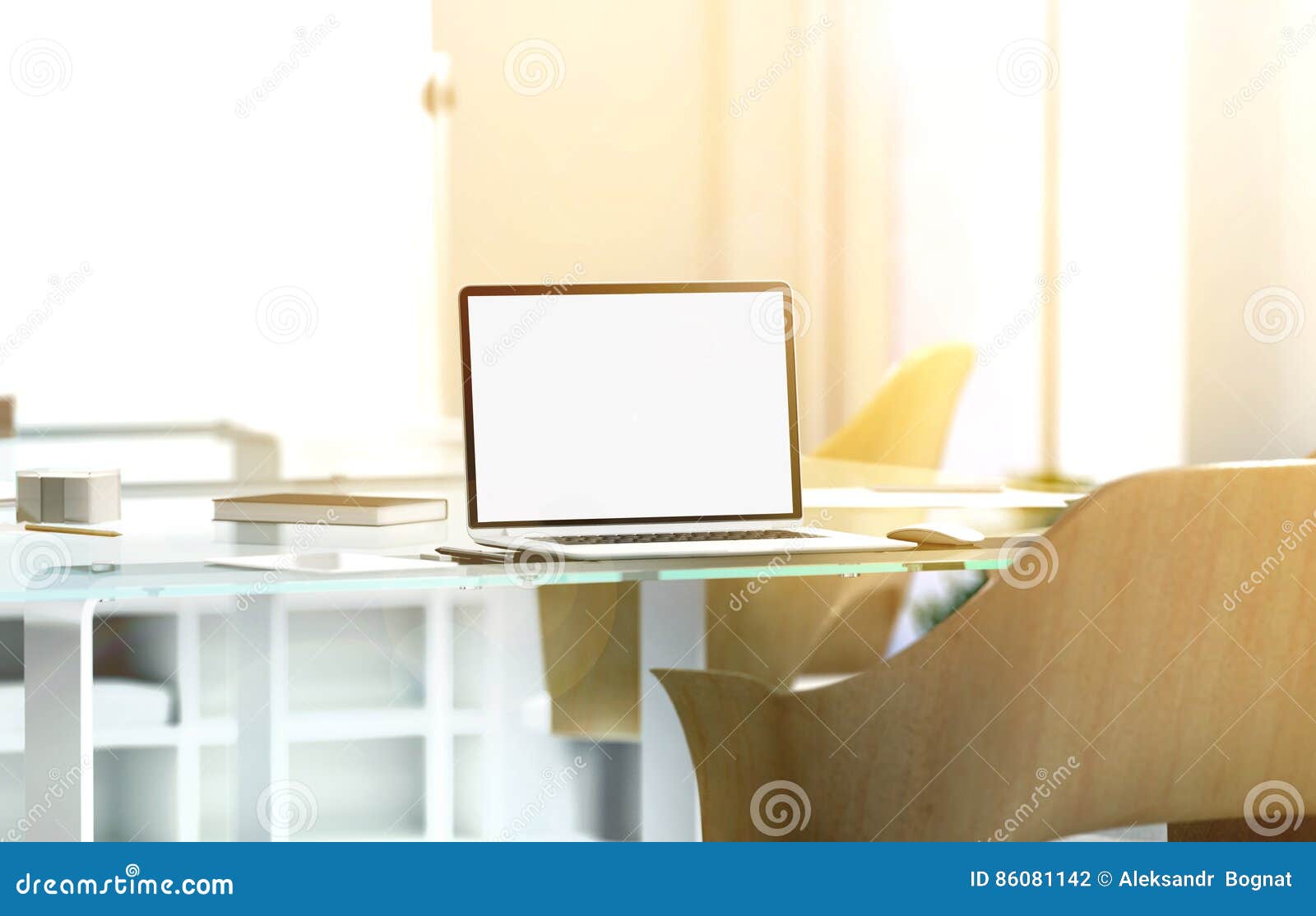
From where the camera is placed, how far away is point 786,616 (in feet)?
8.30

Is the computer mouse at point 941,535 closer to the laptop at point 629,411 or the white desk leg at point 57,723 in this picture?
the laptop at point 629,411

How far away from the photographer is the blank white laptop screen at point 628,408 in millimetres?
1550

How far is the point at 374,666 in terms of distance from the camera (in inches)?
118

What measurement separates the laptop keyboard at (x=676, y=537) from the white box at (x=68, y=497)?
594 millimetres

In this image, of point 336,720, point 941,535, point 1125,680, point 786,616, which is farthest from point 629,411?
point 336,720

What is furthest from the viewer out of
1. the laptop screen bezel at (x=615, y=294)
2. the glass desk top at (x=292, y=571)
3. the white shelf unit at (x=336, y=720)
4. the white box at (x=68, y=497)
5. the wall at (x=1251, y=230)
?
the wall at (x=1251, y=230)

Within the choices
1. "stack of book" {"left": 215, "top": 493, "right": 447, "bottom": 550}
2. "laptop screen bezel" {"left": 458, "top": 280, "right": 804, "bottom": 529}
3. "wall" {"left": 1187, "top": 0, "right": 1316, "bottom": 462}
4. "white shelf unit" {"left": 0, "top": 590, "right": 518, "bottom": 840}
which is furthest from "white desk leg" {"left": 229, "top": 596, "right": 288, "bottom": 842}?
"wall" {"left": 1187, "top": 0, "right": 1316, "bottom": 462}

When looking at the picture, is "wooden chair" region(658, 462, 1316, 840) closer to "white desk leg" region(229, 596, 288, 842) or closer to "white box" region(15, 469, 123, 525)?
"white desk leg" region(229, 596, 288, 842)

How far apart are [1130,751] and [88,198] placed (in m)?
3.76

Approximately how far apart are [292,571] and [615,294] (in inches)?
21.5

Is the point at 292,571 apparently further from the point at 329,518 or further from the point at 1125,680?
the point at 1125,680

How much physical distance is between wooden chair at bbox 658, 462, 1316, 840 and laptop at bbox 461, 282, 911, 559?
25cm

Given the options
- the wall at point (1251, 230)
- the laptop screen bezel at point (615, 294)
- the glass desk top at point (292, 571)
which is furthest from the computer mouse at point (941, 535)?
the wall at point (1251, 230)
